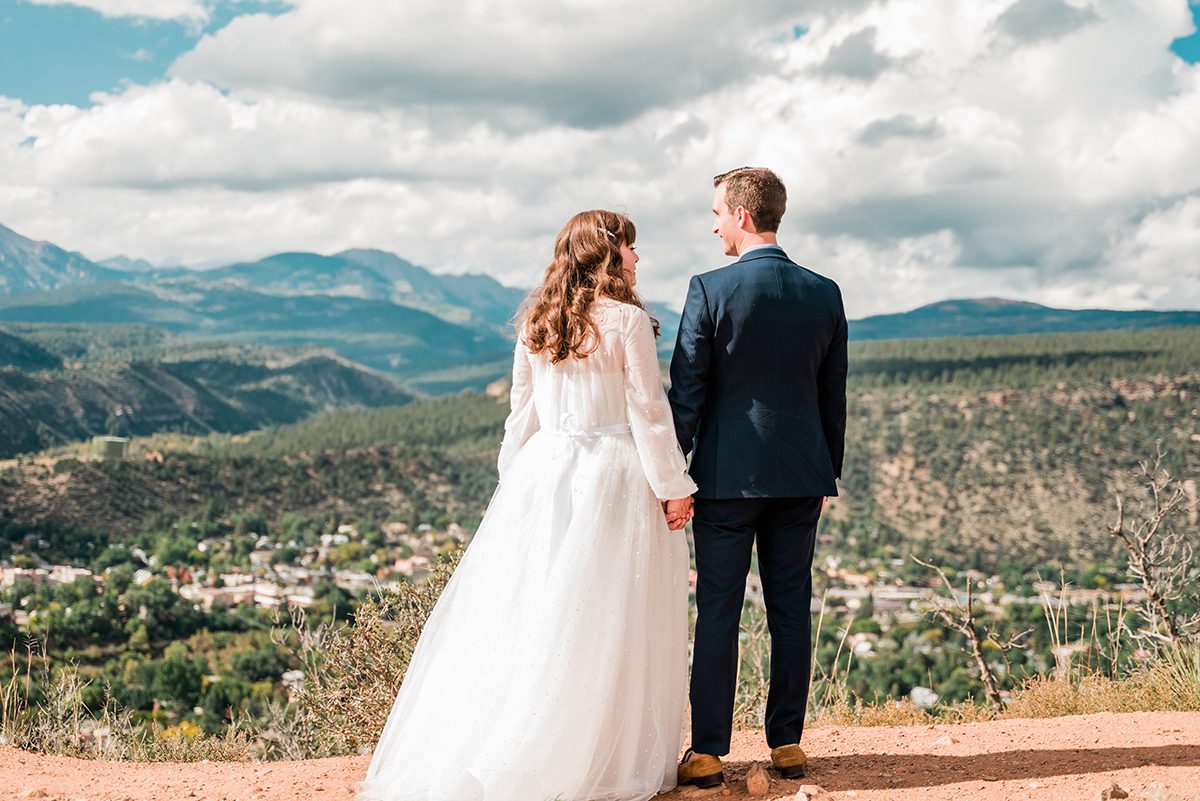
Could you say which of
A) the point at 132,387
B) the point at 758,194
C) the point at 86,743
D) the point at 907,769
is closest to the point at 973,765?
the point at 907,769

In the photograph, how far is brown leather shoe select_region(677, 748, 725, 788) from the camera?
13.4 ft

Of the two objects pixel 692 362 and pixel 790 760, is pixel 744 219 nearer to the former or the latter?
pixel 692 362

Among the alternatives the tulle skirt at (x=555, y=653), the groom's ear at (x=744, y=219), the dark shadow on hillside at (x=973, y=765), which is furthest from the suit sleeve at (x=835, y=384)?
the dark shadow on hillside at (x=973, y=765)

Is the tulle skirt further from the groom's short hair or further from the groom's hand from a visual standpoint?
the groom's short hair

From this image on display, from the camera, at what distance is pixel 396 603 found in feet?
23.7

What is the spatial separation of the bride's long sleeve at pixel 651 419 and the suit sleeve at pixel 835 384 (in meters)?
0.61

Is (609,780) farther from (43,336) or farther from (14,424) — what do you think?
(43,336)

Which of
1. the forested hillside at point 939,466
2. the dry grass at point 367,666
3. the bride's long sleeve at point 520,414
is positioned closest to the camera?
the bride's long sleeve at point 520,414

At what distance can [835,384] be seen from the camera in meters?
4.23

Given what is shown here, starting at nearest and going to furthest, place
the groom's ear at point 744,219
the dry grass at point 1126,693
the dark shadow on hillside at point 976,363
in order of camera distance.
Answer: the groom's ear at point 744,219, the dry grass at point 1126,693, the dark shadow on hillside at point 976,363

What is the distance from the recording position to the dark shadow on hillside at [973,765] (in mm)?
4188

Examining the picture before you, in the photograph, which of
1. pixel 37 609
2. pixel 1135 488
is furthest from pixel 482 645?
pixel 1135 488

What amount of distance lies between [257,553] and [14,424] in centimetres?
5717

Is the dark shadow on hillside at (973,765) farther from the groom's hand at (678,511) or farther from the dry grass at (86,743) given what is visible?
the dry grass at (86,743)
